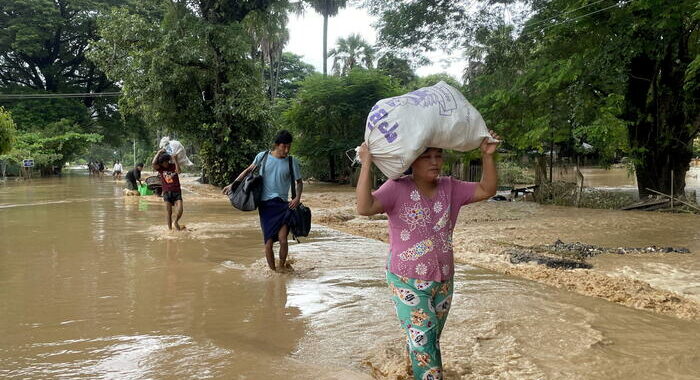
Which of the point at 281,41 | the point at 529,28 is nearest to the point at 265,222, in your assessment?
the point at 529,28

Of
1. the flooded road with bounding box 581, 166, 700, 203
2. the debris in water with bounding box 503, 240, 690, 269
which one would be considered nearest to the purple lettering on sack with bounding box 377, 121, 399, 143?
the debris in water with bounding box 503, 240, 690, 269

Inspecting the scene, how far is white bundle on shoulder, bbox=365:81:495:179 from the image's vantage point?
2.58 metres

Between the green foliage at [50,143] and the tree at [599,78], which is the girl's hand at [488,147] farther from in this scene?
the green foliage at [50,143]

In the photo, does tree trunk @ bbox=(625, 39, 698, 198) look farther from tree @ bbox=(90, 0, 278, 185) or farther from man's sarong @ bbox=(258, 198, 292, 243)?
tree @ bbox=(90, 0, 278, 185)

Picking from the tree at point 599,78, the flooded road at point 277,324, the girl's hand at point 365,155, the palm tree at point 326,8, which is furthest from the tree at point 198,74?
the girl's hand at point 365,155

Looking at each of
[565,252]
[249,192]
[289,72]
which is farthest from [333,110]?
[289,72]

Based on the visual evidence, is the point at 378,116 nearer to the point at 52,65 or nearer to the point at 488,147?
the point at 488,147

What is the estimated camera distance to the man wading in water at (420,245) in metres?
2.60

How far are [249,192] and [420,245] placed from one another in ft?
11.3

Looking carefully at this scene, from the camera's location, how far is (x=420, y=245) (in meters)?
2.63

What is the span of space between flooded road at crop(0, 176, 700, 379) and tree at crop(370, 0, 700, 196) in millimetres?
7710

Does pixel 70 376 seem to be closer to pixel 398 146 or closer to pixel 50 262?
pixel 398 146

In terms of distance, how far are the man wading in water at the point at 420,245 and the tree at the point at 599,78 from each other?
9.27 meters

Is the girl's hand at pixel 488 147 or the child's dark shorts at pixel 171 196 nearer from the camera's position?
the girl's hand at pixel 488 147
